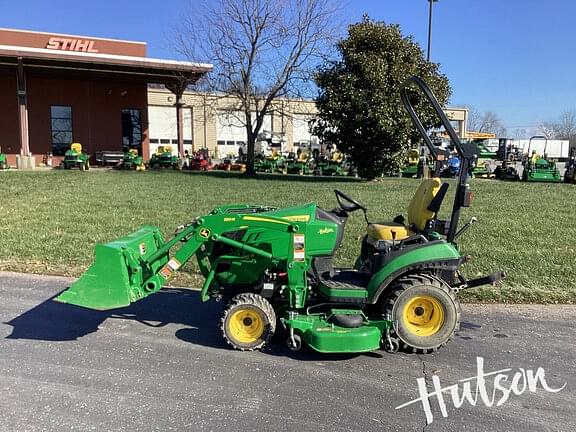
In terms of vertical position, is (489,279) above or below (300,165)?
below

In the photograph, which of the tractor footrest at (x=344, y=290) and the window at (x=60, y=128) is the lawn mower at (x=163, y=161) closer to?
the window at (x=60, y=128)

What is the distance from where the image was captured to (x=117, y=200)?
12.9 metres

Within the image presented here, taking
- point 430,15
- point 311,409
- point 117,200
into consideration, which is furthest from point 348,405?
point 430,15

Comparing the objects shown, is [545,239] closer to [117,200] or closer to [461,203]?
[461,203]

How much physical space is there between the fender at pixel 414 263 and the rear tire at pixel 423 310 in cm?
11

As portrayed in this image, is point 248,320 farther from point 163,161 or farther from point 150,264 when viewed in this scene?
point 163,161

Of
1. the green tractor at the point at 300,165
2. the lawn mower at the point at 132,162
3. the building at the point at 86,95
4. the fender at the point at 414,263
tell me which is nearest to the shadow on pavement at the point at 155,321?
the fender at the point at 414,263

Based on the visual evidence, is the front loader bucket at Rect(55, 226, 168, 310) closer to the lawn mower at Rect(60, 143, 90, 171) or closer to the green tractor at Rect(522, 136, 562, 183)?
the lawn mower at Rect(60, 143, 90, 171)

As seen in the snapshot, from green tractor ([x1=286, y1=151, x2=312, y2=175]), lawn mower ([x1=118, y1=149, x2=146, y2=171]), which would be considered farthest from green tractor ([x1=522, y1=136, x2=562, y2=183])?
lawn mower ([x1=118, y1=149, x2=146, y2=171])

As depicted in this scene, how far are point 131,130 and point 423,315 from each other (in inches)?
1148

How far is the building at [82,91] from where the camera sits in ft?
84.8

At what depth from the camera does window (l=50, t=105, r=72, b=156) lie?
28.5 meters

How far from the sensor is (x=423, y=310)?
4141 mm

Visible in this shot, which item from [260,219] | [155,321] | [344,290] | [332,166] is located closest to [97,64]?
[332,166]
